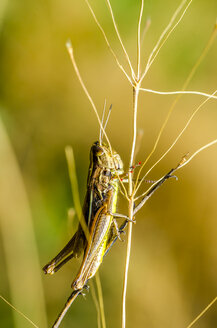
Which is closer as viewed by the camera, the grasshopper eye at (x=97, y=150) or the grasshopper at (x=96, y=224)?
the grasshopper at (x=96, y=224)

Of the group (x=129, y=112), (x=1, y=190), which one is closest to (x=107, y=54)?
(x=129, y=112)

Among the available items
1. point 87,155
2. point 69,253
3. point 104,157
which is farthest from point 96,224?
point 87,155

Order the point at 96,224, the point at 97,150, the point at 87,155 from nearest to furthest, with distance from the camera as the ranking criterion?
1. the point at 96,224
2. the point at 97,150
3. the point at 87,155

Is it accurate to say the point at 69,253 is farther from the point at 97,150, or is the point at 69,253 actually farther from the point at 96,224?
the point at 97,150

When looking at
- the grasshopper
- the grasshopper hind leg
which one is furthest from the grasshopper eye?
the grasshopper hind leg

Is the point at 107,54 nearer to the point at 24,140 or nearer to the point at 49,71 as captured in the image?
the point at 49,71

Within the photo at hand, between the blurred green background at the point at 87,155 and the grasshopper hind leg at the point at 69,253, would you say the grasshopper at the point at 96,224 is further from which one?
the blurred green background at the point at 87,155

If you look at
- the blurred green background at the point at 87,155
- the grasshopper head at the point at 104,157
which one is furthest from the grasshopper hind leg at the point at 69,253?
the blurred green background at the point at 87,155
